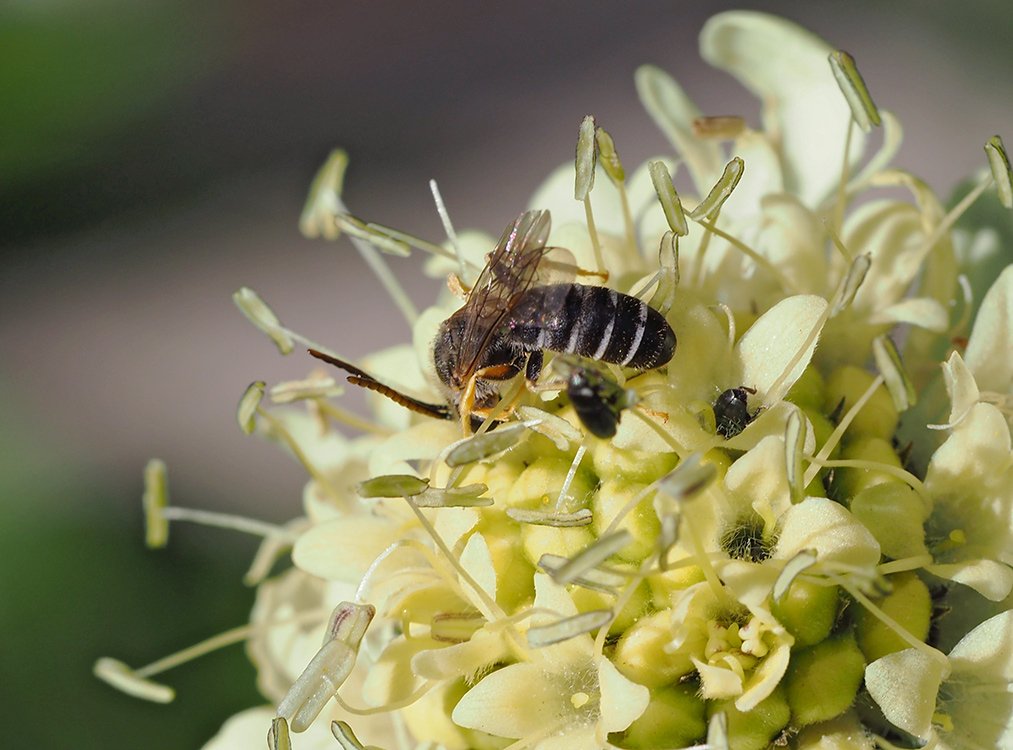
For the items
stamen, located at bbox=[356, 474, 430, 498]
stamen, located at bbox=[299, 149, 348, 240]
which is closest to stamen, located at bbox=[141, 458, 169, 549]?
stamen, located at bbox=[299, 149, 348, 240]

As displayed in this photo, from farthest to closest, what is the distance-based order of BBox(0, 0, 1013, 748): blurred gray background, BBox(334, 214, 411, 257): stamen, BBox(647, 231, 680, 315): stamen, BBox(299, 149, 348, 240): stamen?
BBox(0, 0, 1013, 748): blurred gray background
BBox(299, 149, 348, 240): stamen
BBox(334, 214, 411, 257): stamen
BBox(647, 231, 680, 315): stamen

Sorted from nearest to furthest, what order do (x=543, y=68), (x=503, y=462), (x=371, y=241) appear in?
(x=503, y=462) < (x=371, y=241) < (x=543, y=68)

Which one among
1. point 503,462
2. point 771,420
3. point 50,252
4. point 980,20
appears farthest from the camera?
point 50,252

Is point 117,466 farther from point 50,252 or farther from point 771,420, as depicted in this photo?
point 771,420

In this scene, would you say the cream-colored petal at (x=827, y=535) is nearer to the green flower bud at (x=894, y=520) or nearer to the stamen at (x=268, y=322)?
the green flower bud at (x=894, y=520)

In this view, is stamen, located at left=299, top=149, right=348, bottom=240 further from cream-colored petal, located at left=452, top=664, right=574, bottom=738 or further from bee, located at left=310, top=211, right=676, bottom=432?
cream-colored petal, located at left=452, top=664, right=574, bottom=738

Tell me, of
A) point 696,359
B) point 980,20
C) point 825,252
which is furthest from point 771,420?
point 980,20

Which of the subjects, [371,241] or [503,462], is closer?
[503,462]
